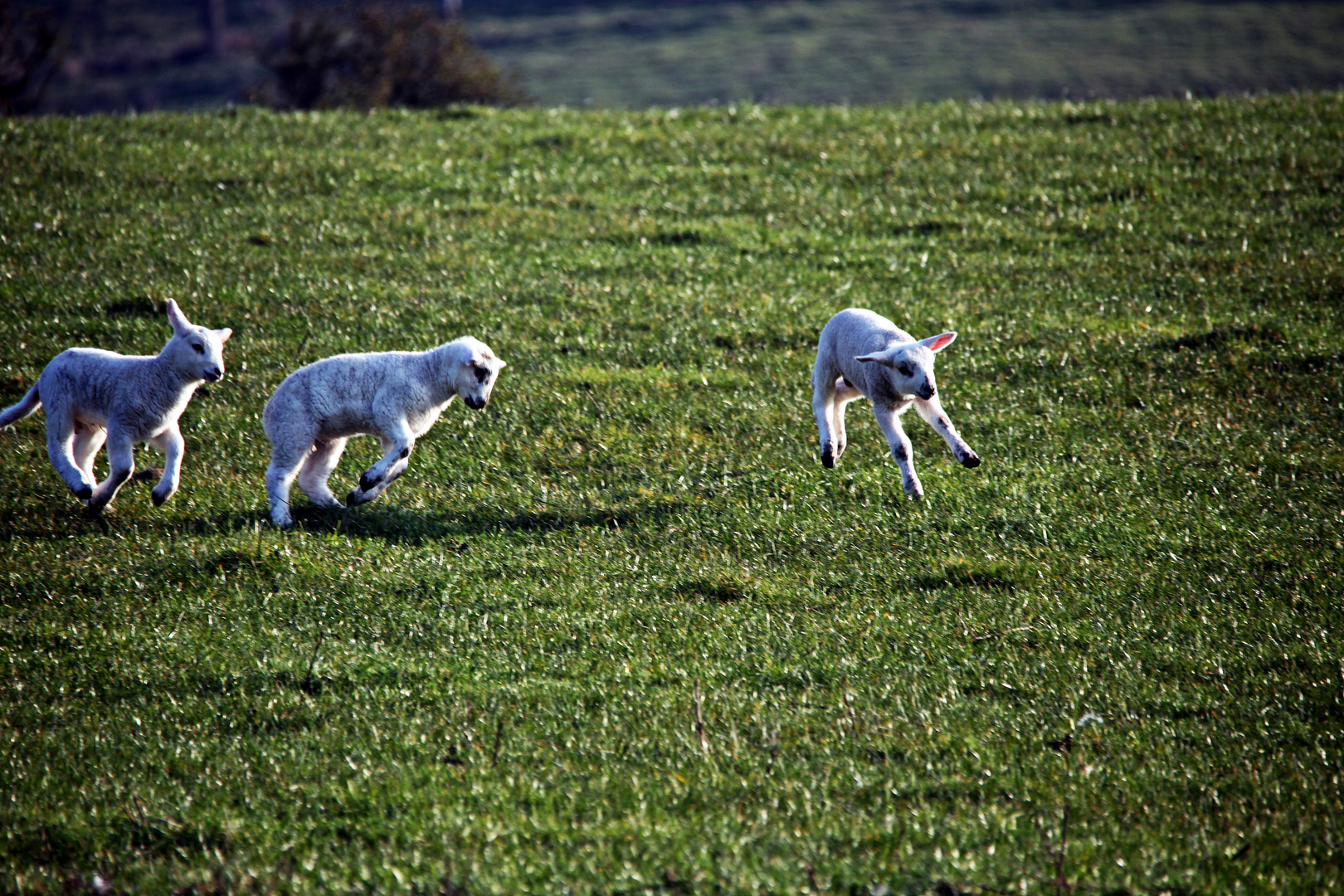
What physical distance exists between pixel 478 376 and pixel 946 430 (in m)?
4.20

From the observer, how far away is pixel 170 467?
33.4 ft

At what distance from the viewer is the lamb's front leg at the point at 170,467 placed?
1012cm

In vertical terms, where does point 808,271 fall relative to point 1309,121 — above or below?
below

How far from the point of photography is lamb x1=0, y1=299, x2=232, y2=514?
9.92m

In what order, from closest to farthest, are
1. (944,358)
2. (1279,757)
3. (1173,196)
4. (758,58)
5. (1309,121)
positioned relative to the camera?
(1279,757)
(944,358)
(1173,196)
(1309,121)
(758,58)

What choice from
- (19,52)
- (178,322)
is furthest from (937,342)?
(19,52)

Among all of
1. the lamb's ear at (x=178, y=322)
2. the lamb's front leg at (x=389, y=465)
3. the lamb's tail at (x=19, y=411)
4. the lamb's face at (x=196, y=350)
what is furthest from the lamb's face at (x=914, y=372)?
the lamb's tail at (x=19, y=411)

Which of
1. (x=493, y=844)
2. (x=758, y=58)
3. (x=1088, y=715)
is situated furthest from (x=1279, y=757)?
(x=758, y=58)

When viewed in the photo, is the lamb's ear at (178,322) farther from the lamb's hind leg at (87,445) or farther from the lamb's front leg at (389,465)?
the lamb's front leg at (389,465)

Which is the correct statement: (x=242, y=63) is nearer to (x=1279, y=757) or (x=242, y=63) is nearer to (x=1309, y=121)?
(x=1309, y=121)

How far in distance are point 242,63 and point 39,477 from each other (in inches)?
3636

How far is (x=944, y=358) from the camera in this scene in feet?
48.2

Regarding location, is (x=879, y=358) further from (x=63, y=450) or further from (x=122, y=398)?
(x=63, y=450)

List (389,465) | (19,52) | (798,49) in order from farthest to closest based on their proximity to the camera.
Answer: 1. (798,49)
2. (19,52)
3. (389,465)
